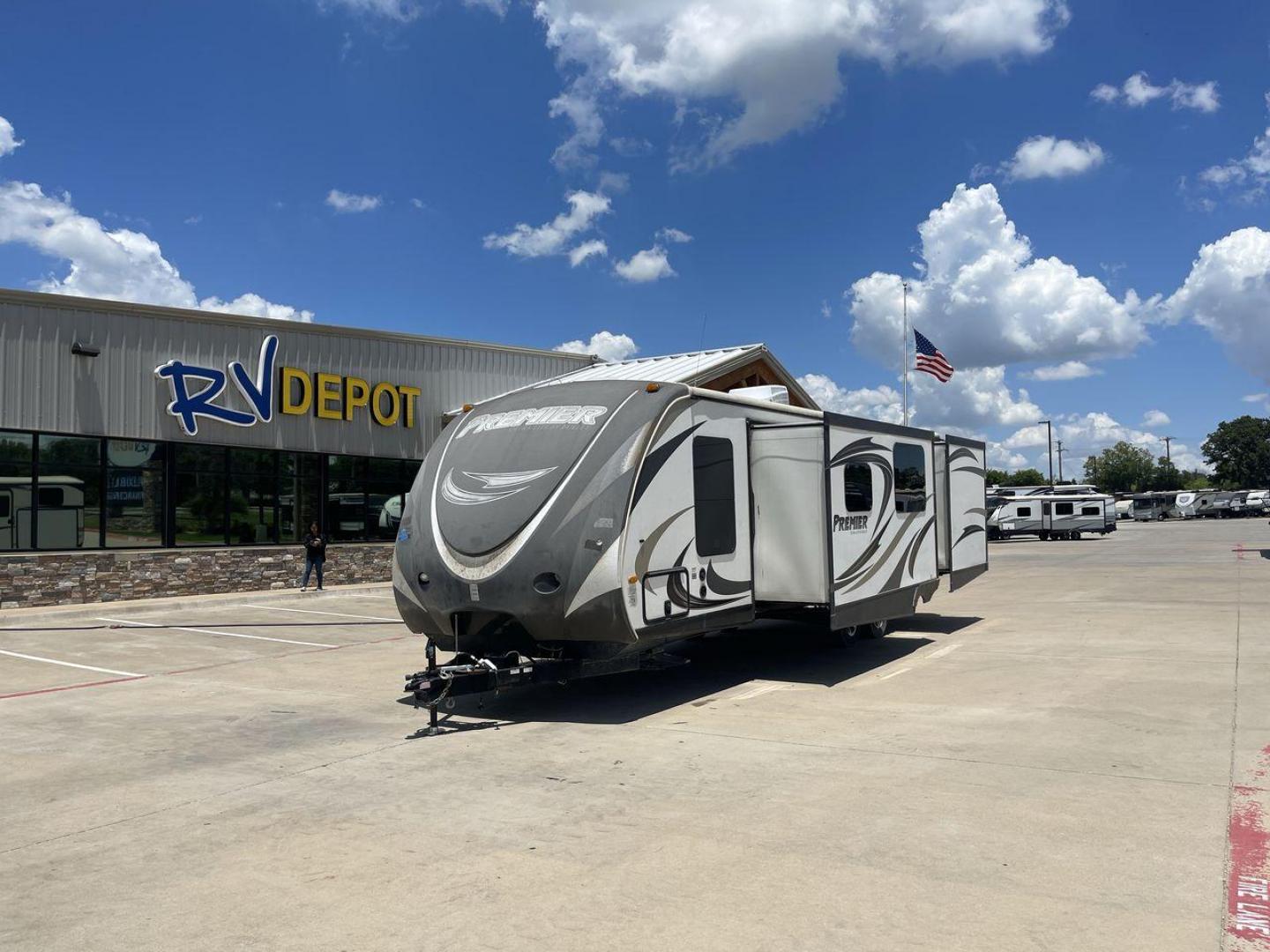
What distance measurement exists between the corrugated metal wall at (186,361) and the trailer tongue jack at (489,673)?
1377cm

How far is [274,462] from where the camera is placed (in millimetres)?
22734

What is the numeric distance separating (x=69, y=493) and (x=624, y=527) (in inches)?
613

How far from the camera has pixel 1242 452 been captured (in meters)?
118

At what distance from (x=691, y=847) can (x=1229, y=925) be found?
2.43 meters

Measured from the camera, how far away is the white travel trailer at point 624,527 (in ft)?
27.3

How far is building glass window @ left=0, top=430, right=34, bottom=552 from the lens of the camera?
18.7m

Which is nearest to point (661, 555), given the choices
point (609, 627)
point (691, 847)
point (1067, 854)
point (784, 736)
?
point (609, 627)

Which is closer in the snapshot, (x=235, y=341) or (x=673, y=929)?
(x=673, y=929)

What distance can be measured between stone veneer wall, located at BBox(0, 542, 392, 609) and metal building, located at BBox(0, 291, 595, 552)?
380mm

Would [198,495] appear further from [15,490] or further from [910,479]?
[910,479]

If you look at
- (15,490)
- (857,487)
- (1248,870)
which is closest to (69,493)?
(15,490)

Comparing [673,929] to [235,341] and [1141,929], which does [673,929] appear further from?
[235,341]

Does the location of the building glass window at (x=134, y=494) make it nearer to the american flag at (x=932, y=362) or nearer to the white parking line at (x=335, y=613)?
the white parking line at (x=335, y=613)

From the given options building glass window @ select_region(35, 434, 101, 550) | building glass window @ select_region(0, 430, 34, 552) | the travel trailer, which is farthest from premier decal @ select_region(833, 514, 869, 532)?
the travel trailer
